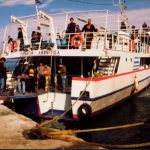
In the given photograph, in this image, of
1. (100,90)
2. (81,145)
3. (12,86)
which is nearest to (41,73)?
(12,86)

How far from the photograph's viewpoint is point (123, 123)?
14492 mm

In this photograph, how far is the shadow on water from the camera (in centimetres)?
1205

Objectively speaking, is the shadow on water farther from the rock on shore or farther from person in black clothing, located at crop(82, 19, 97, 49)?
person in black clothing, located at crop(82, 19, 97, 49)

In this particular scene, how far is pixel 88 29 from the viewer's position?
610 inches

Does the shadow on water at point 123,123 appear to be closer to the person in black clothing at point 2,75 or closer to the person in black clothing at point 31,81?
the person in black clothing at point 31,81

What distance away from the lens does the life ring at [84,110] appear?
1355cm

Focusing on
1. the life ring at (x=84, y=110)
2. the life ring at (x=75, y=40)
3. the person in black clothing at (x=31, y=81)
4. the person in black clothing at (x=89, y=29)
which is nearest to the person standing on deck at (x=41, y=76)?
the person in black clothing at (x=31, y=81)

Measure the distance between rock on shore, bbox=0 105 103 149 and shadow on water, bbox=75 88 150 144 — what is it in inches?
125

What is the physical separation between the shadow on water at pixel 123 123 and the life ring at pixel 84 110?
59 centimetres

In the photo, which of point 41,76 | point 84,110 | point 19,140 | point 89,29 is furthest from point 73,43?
point 19,140

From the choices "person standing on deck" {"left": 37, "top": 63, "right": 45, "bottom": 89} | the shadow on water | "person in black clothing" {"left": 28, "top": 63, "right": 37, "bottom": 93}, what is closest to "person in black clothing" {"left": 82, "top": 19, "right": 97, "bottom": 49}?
"person standing on deck" {"left": 37, "top": 63, "right": 45, "bottom": 89}

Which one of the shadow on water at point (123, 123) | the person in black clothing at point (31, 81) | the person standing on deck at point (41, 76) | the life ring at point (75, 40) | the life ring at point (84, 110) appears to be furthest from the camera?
the person standing on deck at point (41, 76)

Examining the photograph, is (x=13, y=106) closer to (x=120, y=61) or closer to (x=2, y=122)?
(x=2, y=122)

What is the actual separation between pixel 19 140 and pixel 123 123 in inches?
285
